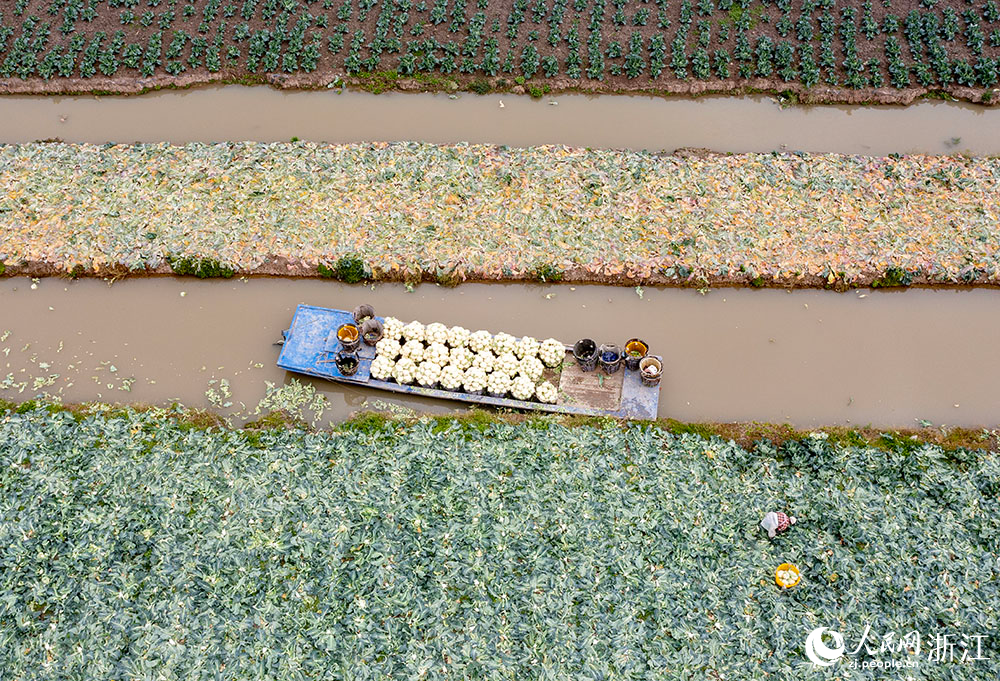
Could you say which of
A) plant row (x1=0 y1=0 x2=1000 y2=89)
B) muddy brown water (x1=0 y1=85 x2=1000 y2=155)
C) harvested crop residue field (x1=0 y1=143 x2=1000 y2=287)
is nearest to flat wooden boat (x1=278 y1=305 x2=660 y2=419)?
harvested crop residue field (x1=0 y1=143 x2=1000 y2=287)

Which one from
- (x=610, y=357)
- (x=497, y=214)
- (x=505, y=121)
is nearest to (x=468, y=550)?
(x=610, y=357)

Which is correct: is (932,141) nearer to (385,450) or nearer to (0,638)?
(385,450)

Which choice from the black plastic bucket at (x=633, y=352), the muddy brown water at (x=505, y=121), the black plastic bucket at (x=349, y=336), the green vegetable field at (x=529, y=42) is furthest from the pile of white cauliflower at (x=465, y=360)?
the green vegetable field at (x=529, y=42)

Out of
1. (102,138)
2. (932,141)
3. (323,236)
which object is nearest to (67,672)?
(323,236)

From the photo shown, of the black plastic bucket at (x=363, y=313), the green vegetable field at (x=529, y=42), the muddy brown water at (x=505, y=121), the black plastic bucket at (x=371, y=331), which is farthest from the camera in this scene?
the green vegetable field at (x=529, y=42)

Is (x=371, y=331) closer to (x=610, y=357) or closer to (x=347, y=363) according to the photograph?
(x=347, y=363)

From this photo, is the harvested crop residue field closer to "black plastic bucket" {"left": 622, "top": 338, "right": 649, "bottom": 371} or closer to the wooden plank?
"black plastic bucket" {"left": 622, "top": 338, "right": 649, "bottom": 371}

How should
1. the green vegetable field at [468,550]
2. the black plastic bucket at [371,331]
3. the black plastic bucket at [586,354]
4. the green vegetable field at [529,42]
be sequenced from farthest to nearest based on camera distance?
the green vegetable field at [529,42] < the black plastic bucket at [371,331] < the black plastic bucket at [586,354] < the green vegetable field at [468,550]

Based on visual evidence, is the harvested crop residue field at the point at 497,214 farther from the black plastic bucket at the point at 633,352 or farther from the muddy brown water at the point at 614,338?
the black plastic bucket at the point at 633,352
